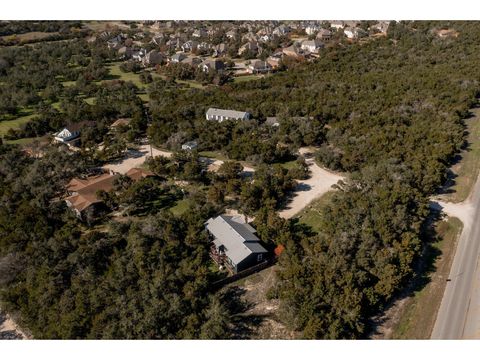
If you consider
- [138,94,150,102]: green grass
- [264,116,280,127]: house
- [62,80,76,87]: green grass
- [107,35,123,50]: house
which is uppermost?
[107,35,123,50]: house

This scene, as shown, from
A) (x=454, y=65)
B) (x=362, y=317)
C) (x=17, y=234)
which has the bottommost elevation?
(x=362, y=317)

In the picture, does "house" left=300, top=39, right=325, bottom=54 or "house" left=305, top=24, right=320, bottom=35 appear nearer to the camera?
"house" left=300, top=39, right=325, bottom=54

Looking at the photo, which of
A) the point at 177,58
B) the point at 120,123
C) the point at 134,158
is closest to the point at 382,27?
the point at 177,58

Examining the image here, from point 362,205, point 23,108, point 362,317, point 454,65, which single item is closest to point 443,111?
point 454,65

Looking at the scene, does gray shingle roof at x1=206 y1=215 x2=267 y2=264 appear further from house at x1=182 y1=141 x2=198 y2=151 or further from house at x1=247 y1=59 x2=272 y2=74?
house at x1=247 y1=59 x2=272 y2=74

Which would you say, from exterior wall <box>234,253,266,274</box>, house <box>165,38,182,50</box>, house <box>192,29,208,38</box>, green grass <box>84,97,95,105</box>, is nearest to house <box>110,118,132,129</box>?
green grass <box>84,97,95,105</box>

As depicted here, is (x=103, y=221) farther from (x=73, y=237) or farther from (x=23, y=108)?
(x=23, y=108)

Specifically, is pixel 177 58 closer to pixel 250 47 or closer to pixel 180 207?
pixel 250 47
